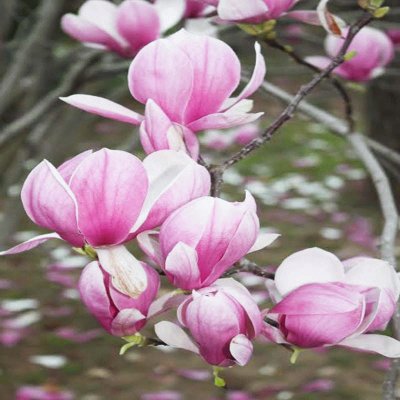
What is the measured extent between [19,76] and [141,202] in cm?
189

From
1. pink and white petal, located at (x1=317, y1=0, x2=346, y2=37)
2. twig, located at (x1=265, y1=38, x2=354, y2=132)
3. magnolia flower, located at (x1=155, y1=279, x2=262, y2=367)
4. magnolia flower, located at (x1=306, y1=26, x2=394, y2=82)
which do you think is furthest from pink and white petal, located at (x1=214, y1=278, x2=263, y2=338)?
magnolia flower, located at (x1=306, y1=26, x2=394, y2=82)

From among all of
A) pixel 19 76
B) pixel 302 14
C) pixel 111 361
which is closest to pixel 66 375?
pixel 111 361

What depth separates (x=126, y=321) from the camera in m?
0.68

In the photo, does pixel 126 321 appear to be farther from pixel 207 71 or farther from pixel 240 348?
pixel 207 71

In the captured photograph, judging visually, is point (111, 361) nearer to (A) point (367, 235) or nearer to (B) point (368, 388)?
(B) point (368, 388)

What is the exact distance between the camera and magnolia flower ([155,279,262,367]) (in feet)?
2.11

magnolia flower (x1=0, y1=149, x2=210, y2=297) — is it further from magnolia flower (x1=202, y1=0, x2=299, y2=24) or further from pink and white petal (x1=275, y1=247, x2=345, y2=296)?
magnolia flower (x1=202, y1=0, x2=299, y2=24)

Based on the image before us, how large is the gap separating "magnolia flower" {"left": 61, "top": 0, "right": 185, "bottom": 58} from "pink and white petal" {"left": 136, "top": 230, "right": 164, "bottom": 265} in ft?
1.79

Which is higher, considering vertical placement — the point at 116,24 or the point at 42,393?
the point at 116,24

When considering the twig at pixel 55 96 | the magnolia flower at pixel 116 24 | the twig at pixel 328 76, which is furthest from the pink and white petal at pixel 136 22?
the twig at pixel 55 96

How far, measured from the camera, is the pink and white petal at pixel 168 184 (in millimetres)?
649

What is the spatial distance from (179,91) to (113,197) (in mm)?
125

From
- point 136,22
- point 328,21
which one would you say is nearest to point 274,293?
point 328,21

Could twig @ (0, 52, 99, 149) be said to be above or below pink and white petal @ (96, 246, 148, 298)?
below
